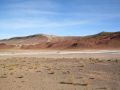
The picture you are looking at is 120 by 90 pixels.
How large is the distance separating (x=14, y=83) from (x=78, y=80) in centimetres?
382

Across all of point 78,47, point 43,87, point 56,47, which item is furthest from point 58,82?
point 56,47

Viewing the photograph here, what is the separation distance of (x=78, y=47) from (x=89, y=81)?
63822 millimetres

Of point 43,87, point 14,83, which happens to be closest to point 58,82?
point 43,87

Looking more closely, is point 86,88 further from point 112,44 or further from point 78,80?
point 112,44

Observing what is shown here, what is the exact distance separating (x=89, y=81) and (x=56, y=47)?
72557mm

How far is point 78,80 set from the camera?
1485cm

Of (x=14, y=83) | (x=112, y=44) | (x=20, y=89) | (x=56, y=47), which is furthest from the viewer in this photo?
(x=56, y=47)

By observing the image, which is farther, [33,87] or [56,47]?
[56,47]

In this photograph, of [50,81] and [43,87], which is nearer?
[43,87]

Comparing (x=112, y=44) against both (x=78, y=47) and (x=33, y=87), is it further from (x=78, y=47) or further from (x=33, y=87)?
(x=33, y=87)

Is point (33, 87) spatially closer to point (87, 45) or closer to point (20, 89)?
point (20, 89)

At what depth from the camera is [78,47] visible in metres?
78.2

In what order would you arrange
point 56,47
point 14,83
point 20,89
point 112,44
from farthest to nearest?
point 56,47 < point 112,44 < point 14,83 < point 20,89

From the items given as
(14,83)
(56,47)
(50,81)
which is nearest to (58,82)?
(50,81)
